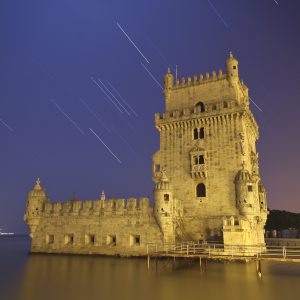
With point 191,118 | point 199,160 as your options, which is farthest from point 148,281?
point 191,118

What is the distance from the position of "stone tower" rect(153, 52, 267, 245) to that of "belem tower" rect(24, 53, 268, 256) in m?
0.10

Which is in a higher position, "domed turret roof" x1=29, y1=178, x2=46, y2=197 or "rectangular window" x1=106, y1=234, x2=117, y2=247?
"domed turret roof" x1=29, y1=178, x2=46, y2=197

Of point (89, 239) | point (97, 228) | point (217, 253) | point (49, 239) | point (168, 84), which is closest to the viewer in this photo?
point (217, 253)

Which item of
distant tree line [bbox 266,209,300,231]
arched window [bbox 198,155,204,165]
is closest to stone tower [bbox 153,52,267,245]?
arched window [bbox 198,155,204,165]

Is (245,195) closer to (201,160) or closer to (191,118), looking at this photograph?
(201,160)

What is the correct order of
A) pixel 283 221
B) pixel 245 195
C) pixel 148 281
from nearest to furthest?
pixel 148 281 → pixel 245 195 → pixel 283 221

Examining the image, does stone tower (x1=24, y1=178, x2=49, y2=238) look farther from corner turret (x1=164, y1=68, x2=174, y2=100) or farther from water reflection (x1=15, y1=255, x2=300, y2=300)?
corner turret (x1=164, y1=68, x2=174, y2=100)

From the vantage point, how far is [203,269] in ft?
87.1

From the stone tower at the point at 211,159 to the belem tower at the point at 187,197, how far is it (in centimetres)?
10

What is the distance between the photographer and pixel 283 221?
65.3 meters

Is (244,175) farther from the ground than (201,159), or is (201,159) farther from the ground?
(201,159)

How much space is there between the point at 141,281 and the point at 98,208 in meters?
14.8

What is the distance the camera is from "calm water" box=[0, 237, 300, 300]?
61.2 feet

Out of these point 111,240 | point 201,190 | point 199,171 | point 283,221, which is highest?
point 199,171
